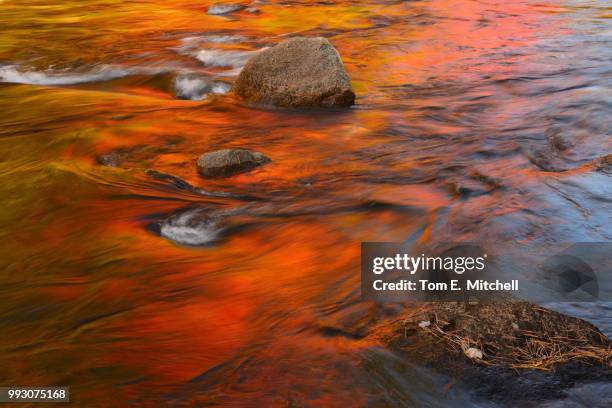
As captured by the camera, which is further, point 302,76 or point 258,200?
point 302,76

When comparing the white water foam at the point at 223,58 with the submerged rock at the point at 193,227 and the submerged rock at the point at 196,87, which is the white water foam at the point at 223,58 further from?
the submerged rock at the point at 193,227

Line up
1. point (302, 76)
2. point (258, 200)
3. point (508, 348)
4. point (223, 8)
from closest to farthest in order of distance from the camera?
point (508, 348)
point (258, 200)
point (302, 76)
point (223, 8)

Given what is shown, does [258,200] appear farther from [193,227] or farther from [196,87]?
[196,87]

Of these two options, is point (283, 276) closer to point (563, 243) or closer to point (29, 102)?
point (563, 243)

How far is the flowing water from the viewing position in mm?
3848

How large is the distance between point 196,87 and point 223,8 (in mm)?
6465

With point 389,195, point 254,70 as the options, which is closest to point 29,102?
point 254,70

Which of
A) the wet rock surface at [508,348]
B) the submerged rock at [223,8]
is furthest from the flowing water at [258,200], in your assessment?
the submerged rock at [223,8]

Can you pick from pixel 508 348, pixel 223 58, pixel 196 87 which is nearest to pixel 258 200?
pixel 508 348

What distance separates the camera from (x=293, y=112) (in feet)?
27.4

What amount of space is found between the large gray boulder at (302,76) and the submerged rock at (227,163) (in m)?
1.92

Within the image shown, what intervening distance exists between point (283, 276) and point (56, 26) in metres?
11.0

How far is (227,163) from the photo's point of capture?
21.3ft

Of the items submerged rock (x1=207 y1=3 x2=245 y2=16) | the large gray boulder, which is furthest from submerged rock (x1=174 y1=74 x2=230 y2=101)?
submerged rock (x1=207 y1=3 x2=245 y2=16)
